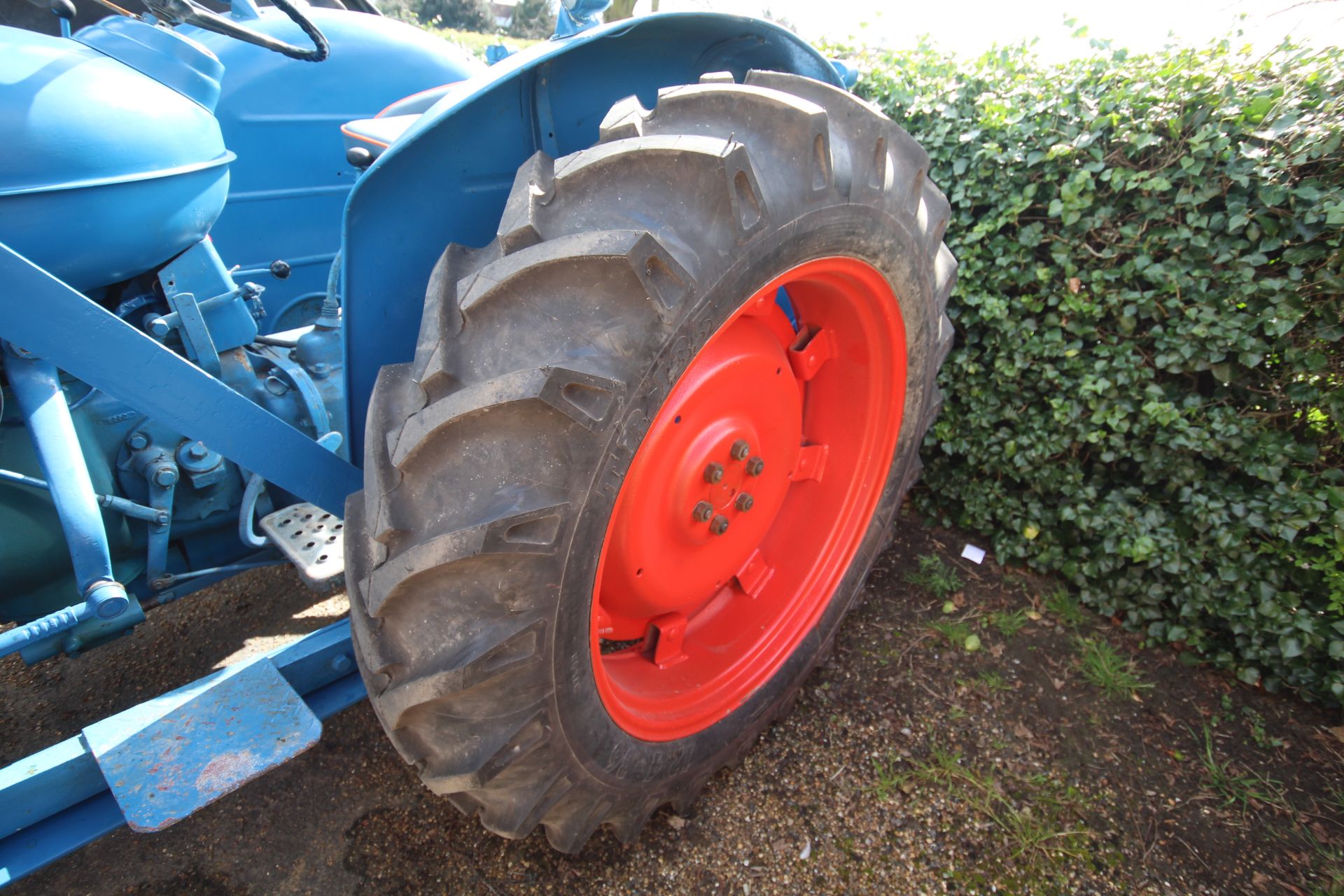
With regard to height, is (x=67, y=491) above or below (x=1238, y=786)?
above

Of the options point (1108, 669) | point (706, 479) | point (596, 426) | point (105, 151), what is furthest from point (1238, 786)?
point (105, 151)

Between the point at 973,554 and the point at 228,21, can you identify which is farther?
the point at 973,554

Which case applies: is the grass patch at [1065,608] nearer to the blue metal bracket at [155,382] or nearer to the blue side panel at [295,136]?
the blue metal bracket at [155,382]

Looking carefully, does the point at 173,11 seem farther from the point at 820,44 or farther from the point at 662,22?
the point at 820,44

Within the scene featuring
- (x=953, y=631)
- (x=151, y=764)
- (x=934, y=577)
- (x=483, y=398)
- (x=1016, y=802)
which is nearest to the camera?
(x=483, y=398)

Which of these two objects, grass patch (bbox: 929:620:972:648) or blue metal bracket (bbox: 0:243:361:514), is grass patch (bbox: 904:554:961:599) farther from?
blue metal bracket (bbox: 0:243:361:514)

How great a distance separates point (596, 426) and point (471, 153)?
0.58m

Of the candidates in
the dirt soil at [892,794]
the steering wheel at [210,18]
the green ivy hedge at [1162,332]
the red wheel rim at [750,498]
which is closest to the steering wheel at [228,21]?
the steering wheel at [210,18]

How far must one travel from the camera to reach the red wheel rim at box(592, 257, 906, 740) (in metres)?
1.47

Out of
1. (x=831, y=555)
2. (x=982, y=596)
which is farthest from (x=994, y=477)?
(x=831, y=555)

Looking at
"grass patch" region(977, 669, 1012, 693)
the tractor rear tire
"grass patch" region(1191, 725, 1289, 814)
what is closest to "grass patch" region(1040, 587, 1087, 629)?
"grass patch" region(977, 669, 1012, 693)

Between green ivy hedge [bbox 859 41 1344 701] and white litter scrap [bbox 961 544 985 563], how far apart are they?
0.27 feet

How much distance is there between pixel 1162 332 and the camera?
81.4 inches

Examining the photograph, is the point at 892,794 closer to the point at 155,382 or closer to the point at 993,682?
the point at 993,682
